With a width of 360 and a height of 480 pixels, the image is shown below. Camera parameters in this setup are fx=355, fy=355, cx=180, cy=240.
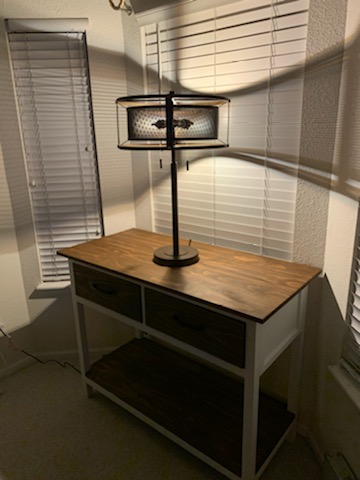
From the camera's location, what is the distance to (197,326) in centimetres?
126

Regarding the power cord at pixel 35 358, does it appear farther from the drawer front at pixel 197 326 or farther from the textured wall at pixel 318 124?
the textured wall at pixel 318 124

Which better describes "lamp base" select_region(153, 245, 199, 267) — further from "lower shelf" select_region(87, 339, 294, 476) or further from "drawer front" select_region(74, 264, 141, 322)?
"lower shelf" select_region(87, 339, 294, 476)

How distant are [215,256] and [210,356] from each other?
482 mm

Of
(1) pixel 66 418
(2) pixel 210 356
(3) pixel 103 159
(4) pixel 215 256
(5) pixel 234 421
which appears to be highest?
(3) pixel 103 159

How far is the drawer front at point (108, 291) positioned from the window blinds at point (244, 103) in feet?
1.91

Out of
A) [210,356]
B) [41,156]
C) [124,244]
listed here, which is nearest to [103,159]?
[41,156]

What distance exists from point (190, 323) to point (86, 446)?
92cm

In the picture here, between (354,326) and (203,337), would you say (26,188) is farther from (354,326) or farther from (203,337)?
(354,326)

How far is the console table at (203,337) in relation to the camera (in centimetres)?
120

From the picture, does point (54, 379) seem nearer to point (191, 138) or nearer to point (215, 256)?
point (215, 256)

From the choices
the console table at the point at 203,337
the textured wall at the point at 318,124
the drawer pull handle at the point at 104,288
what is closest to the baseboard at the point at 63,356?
the console table at the point at 203,337

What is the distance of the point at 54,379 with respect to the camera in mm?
2133

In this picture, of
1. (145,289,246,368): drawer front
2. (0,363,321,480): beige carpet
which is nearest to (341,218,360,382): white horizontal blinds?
(145,289,246,368): drawer front

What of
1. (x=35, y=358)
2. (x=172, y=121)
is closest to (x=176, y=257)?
(x=172, y=121)
